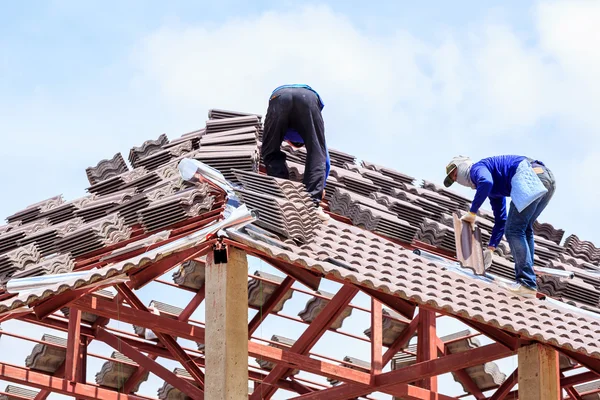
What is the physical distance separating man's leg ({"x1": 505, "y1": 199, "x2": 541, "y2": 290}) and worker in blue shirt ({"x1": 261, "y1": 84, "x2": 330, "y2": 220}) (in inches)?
86.0

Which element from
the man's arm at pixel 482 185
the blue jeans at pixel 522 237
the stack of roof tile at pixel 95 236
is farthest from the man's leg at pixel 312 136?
the blue jeans at pixel 522 237

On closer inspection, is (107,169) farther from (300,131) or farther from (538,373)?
(538,373)

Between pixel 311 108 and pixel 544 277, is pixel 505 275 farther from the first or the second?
pixel 311 108

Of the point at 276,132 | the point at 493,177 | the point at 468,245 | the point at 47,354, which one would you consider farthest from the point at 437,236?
the point at 47,354

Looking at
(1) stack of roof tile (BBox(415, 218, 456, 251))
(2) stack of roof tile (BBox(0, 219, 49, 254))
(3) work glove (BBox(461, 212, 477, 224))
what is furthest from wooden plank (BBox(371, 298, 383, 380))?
(2) stack of roof tile (BBox(0, 219, 49, 254))

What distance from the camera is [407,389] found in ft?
57.3

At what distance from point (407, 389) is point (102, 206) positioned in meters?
4.47

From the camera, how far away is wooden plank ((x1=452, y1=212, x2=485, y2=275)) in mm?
16578

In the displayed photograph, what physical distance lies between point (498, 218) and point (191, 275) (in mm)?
5618

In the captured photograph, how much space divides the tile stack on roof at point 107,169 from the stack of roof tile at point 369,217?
3.81 m

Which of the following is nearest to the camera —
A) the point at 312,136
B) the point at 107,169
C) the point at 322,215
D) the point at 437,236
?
the point at 322,215

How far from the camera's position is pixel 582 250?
2006cm

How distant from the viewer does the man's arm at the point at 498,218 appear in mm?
16953

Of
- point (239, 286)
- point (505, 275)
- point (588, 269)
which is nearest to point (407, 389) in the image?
point (505, 275)
